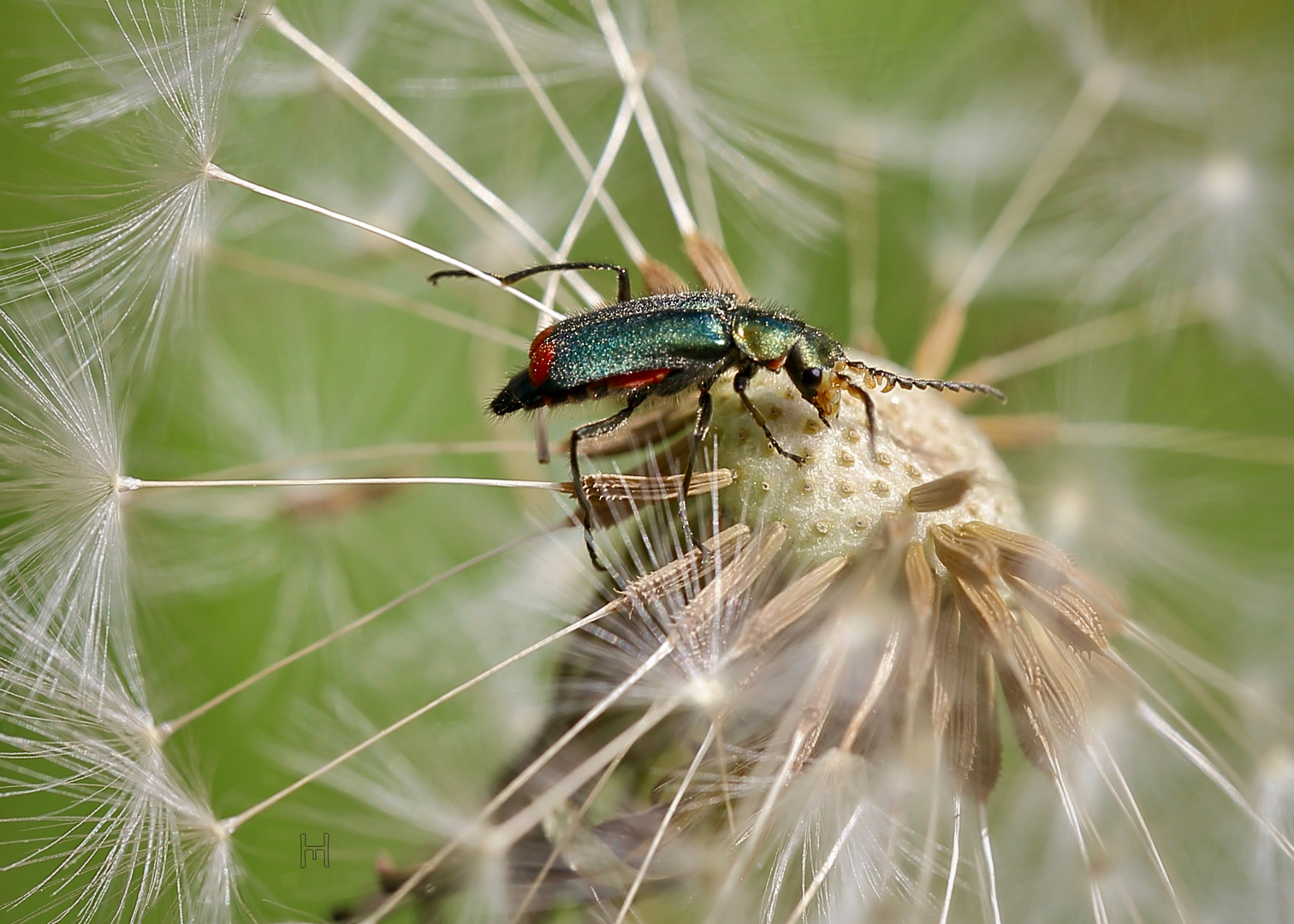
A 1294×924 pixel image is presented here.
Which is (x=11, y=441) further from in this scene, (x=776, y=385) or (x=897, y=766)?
(x=897, y=766)

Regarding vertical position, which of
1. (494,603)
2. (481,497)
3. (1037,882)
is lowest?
(1037,882)

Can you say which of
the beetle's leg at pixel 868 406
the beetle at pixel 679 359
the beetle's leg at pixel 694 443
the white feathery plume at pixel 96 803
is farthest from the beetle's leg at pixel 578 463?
the white feathery plume at pixel 96 803

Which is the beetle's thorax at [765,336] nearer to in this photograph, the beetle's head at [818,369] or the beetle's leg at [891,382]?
the beetle's head at [818,369]

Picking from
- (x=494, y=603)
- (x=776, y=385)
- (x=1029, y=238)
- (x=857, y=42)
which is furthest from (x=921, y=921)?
(x=857, y=42)


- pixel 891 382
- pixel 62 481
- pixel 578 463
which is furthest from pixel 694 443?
pixel 62 481

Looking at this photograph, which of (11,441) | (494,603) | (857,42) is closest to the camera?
(11,441)

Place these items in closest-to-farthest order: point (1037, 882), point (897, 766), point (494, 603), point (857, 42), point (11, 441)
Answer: point (897, 766)
point (11, 441)
point (1037, 882)
point (494, 603)
point (857, 42)

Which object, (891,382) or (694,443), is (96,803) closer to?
(694,443)

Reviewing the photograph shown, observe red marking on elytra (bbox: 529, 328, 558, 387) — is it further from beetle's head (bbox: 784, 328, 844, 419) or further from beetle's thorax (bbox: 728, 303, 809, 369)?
beetle's head (bbox: 784, 328, 844, 419)
